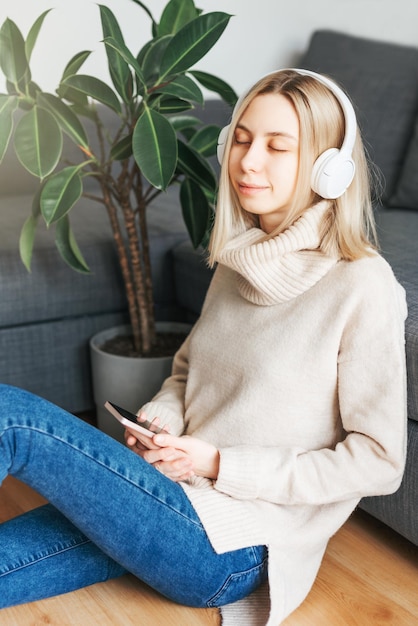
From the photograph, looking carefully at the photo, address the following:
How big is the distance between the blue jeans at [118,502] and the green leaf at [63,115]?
0.62 m

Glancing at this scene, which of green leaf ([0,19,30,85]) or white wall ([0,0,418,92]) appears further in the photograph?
white wall ([0,0,418,92])

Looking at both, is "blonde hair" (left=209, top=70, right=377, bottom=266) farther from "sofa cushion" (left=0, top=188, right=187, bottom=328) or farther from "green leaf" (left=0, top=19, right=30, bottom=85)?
"sofa cushion" (left=0, top=188, right=187, bottom=328)

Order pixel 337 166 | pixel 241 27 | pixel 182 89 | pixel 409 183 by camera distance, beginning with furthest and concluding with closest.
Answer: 1. pixel 241 27
2. pixel 409 183
3. pixel 182 89
4. pixel 337 166

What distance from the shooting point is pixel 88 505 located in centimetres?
121

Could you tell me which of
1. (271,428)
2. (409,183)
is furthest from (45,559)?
(409,183)

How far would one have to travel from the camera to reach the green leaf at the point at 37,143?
1.52 metres

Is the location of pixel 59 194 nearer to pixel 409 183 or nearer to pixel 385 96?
pixel 409 183

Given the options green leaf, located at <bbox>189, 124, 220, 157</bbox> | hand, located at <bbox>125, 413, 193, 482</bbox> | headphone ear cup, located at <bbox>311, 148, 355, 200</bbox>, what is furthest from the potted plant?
hand, located at <bbox>125, 413, 193, 482</bbox>

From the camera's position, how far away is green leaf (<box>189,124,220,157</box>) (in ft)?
6.27

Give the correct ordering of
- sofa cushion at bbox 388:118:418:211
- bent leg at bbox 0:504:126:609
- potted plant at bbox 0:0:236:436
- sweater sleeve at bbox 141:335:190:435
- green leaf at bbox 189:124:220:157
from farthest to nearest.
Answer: sofa cushion at bbox 388:118:418:211
green leaf at bbox 189:124:220:157
potted plant at bbox 0:0:236:436
sweater sleeve at bbox 141:335:190:435
bent leg at bbox 0:504:126:609

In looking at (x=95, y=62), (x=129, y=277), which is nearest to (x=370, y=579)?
(x=129, y=277)

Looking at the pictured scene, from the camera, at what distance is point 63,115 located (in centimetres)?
165

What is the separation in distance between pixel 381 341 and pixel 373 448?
15 centimetres

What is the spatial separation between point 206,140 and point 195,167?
180 millimetres
